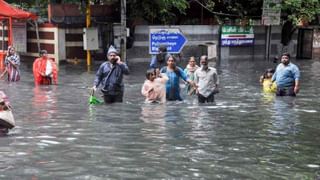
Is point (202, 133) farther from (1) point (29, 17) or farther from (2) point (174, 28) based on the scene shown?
(2) point (174, 28)

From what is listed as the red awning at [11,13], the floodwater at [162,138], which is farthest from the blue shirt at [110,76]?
the red awning at [11,13]

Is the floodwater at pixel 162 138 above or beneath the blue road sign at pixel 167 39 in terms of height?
beneath

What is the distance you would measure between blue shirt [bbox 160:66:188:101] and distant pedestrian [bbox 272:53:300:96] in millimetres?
2913

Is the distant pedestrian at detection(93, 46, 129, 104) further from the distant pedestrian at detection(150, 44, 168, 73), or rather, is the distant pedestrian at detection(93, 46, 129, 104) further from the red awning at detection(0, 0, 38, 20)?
the red awning at detection(0, 0, 38, 20)

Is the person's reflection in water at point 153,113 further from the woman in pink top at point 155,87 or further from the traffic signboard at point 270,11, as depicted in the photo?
the traffic signboard at point 270,11

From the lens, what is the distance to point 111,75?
12891mm

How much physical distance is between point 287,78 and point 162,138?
6701 millimetres

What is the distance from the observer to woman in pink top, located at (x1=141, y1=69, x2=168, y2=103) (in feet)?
42.4

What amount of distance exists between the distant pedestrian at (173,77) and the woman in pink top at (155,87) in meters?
0.29

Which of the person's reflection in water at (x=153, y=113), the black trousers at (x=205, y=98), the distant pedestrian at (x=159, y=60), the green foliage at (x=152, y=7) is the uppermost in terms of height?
the green foliage at (x=152, y=7)

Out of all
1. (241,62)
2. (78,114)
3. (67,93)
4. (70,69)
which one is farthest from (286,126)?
(241,62)

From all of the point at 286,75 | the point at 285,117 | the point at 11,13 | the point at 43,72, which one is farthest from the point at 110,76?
the point at 11,13

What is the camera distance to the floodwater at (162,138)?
7.08 meters

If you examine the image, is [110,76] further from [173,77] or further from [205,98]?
[205,98]
